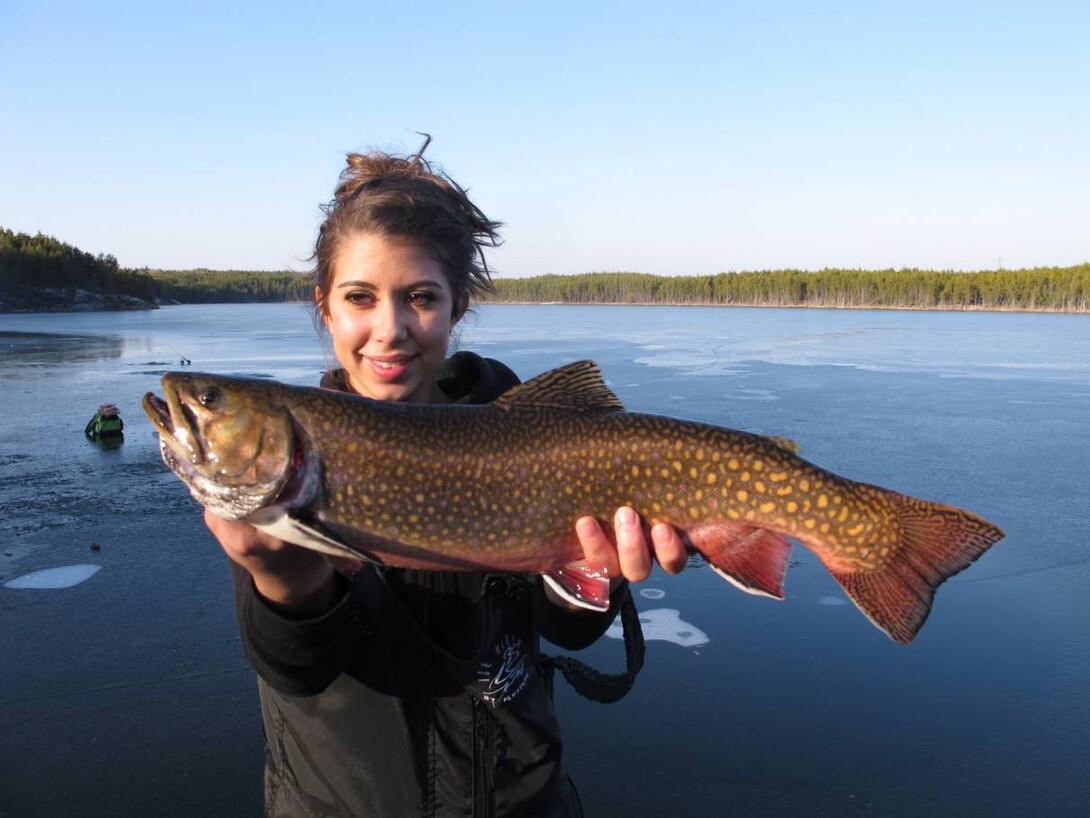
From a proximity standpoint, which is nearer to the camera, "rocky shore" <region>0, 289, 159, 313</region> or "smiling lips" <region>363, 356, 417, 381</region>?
"smiling lips" <region>363, 356, 417, 381</region>

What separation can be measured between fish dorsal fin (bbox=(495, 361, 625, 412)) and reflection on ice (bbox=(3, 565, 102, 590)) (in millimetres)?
5118

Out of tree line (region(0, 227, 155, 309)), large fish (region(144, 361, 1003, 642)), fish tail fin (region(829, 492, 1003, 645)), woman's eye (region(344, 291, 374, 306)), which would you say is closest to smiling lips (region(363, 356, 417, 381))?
woman's eye (region(344, 291, 374, 306))

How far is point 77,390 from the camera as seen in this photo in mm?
17188

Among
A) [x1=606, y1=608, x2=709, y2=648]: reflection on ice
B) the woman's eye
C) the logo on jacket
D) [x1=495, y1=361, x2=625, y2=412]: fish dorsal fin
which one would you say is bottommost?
[x1=606, y1=608, x2=709, y2=648]: reflection on ice

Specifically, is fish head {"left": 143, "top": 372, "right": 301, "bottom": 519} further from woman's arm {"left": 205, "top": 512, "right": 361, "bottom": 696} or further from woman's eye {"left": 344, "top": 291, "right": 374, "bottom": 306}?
woman's eye {"left": 344, "top": 291, "right": 374, "bottom": 306}

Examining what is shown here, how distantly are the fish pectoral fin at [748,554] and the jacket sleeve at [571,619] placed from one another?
0.54 m

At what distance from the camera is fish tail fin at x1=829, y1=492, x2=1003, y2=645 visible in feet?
9.18

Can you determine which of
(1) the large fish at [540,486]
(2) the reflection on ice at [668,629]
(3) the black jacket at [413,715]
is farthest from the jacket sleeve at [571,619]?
(2) the reflection on ice at [668,629]

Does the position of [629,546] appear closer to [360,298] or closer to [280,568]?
[280,568]

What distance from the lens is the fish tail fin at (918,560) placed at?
2.80 metres

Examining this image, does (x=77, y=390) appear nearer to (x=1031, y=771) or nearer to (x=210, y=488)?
(x=210, y=488)

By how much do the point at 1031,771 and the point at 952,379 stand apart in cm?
1767

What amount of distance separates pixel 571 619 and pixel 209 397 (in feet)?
5.31

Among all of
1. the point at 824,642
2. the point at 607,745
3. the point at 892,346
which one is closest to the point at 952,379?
the point at 892,346
